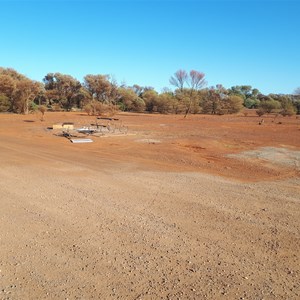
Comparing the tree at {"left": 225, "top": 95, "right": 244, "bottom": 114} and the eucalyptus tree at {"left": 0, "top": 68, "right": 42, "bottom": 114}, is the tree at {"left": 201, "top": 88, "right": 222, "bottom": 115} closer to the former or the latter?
the tree at {"left": 225, "top": 95, "right": 244, "bottom": 114}

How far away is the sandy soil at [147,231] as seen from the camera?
4137mm

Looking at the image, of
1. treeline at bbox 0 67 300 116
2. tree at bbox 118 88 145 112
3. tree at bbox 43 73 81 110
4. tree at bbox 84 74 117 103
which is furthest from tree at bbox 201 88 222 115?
tree at bbox 43 73 81 110

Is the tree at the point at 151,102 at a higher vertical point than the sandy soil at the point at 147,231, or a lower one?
higher

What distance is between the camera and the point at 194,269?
4520 millimetres

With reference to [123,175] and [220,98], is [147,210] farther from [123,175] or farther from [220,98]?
[220,98]

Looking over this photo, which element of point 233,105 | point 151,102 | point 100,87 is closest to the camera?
point 100,87

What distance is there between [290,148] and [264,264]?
1375cm

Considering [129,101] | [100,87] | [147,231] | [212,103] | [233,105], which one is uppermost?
[100,87]

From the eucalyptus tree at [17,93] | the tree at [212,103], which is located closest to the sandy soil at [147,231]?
the eucalyptus tree at [17,93]

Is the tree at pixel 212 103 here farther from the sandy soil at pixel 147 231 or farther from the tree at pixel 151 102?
the sandy soil at pixel 147 231

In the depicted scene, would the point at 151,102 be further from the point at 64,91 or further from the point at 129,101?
the point at 64,91

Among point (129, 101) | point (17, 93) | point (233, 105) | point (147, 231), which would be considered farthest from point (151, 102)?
point (147, 231)

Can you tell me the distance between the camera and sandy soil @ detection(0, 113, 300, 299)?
13.6 ft

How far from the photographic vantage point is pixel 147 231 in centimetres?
573
